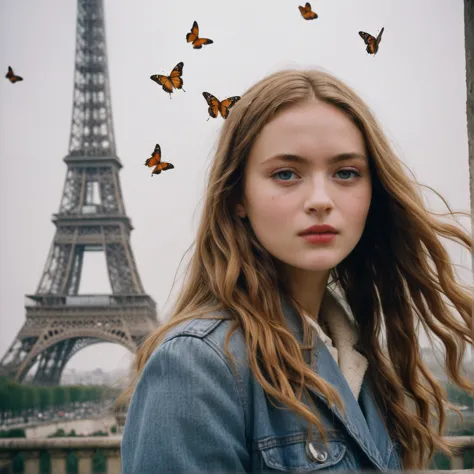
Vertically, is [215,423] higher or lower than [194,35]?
lower

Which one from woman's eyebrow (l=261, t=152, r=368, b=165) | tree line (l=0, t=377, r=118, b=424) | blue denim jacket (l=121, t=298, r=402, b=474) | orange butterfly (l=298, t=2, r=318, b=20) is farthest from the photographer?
tree line (l=0, t=377, r=118, b=424)

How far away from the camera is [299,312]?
2.28 feet

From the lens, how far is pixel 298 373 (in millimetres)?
624

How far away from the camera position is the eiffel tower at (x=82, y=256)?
480 centimetres

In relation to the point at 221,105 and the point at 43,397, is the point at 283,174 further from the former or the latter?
the point at 43,397

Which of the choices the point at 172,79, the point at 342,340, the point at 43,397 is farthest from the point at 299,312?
the point at 43,397

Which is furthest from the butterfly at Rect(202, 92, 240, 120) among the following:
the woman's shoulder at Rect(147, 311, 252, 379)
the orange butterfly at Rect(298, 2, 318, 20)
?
the woman's shoulder at Rect(147, 311, 252, 379)

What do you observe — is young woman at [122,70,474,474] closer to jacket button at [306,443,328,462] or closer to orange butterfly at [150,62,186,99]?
jacket button at [306,443,328,462]

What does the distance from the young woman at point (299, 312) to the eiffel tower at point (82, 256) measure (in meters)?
3.52

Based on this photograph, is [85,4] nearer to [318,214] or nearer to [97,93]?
[97,93]

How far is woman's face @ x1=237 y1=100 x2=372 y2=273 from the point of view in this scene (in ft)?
2.17

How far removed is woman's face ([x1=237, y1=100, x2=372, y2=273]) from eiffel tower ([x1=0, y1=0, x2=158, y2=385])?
364cm

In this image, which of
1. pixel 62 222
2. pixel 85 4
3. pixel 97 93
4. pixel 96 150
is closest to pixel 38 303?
pixel 62 222

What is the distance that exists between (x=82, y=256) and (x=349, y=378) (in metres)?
6.36
